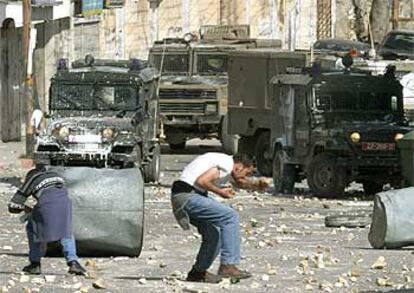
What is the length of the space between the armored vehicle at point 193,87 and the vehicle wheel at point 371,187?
32.5 ft

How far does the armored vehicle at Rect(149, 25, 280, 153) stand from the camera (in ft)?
122

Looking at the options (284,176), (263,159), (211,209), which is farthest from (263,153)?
Result: (211,209)

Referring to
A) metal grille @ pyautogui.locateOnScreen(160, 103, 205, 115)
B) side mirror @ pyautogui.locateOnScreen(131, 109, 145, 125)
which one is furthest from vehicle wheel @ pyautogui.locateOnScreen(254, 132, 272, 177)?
metal grille @ pyautogui.locateOnScreen(160, 103, 205, 115)

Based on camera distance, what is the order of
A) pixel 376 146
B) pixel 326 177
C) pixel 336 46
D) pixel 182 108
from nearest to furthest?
pixel 376 146
pixel 326 177
pixel 182 108
pixel 336 46

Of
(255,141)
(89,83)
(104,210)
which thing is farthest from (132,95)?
(104,210)

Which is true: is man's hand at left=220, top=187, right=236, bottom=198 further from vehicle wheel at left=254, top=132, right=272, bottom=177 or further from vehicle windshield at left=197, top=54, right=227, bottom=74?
vehicle windshield at left=197, top=54, right=227, bottom=74

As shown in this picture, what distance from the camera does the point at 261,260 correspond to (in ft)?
52.9

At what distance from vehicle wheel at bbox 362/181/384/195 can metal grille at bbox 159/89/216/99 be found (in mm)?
11004

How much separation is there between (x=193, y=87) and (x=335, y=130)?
12.3 meters

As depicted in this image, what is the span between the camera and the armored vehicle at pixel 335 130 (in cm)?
2498

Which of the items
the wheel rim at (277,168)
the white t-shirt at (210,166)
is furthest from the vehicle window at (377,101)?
the white t-shirt at (210,166)

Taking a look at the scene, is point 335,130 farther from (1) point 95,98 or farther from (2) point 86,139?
(1) point 95,98

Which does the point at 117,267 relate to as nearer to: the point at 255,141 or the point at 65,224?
the point at 65,224

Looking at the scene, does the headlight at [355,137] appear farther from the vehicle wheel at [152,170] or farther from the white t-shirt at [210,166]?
the white t-shirt at [210,166]
